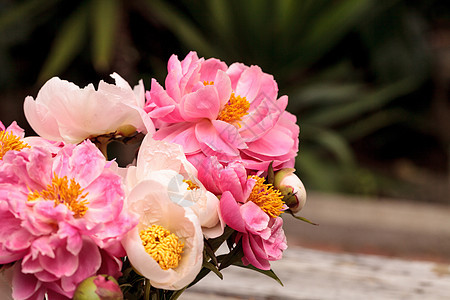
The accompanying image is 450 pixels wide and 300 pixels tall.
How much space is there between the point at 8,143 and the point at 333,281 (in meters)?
0.56

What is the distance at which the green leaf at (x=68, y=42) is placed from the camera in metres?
2.77

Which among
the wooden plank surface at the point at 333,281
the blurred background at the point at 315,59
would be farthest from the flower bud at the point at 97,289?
the blurred background at the point at 315,59

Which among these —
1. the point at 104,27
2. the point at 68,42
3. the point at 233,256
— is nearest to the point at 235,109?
the point at 233,256

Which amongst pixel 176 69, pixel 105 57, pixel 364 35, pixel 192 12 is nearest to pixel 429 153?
pixel 364 35

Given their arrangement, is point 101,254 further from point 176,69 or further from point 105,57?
point 105,57

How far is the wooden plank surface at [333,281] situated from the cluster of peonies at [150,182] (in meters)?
0.37

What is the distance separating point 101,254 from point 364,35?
334 centimetres

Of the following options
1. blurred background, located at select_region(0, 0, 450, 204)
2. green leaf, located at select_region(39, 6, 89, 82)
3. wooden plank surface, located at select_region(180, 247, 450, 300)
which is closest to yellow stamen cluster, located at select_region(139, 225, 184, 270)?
wooden plank surface, located at select_region(180, 247, 450, 300)

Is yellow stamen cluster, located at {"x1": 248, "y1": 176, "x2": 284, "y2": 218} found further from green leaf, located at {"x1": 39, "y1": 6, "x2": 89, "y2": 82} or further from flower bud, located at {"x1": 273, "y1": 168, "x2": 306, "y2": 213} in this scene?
green leaf, located at {"x1": 39, "y1": 6, "x2": 89, "y2": 82}

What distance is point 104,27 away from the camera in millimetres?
2666

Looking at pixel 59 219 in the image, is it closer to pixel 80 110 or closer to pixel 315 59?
pixel 80 110

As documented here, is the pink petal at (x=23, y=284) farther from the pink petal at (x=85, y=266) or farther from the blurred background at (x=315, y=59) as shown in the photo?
the blurred background at (x=315, y=59)

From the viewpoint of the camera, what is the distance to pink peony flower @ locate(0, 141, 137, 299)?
37 cm

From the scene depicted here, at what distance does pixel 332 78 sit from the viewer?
10.6 ft
